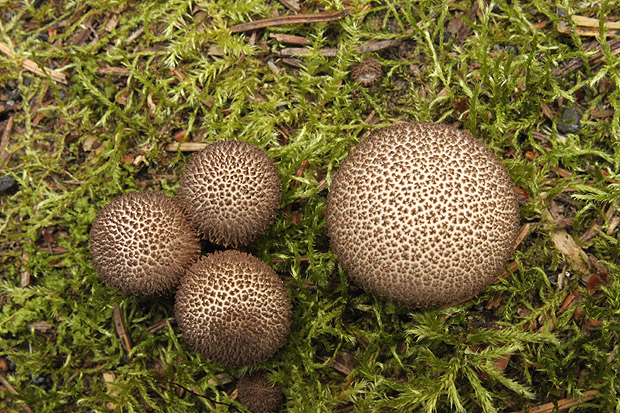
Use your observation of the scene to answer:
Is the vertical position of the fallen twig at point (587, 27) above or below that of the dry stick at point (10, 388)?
above

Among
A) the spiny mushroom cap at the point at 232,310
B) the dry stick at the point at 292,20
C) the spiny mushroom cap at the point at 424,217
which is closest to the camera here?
the spiny mushroom cap at the point at 424,217

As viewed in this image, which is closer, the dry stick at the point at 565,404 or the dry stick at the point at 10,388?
the dry stick at the point at 565,404

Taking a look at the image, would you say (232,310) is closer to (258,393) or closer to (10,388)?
(258,393)

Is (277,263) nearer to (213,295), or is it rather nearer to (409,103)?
(213,295)

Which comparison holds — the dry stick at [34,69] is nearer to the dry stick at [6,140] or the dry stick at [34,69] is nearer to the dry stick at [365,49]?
the dry stick at [6,140]

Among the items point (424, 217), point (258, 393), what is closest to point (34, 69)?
point (258, 393)

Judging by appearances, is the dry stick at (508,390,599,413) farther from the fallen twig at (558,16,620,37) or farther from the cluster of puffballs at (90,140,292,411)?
the fallen twig at (558,16,620,37)

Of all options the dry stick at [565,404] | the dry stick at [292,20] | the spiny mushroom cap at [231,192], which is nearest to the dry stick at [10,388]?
the spiny mushroom cap at [231,192]

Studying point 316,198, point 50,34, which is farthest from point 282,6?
point 50,34
